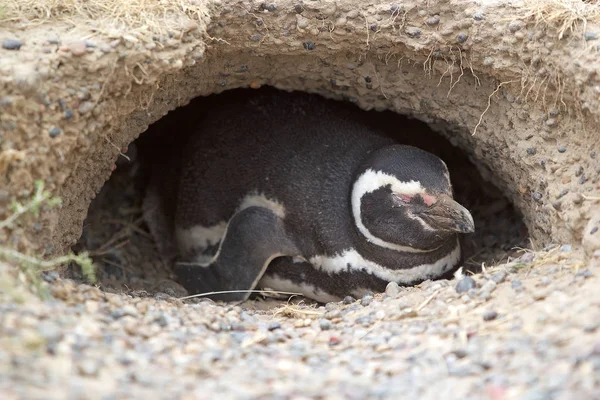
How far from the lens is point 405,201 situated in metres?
3.61

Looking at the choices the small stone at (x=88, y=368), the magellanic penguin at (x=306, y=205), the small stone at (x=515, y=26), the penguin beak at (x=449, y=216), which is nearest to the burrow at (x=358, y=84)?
the small stone at (x=515, y=26)

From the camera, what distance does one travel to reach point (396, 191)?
3627mm

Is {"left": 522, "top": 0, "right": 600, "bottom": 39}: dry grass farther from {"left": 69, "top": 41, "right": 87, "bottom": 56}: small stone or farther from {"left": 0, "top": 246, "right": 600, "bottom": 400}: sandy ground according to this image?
{"left": 69, "top": 41, "right": 87, "bottom": 56}: small stone

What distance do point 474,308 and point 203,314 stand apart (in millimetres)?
1067

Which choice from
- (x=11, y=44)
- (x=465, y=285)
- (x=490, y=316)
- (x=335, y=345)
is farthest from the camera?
(x=465, y=285)

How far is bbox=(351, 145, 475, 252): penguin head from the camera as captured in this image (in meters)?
3.54

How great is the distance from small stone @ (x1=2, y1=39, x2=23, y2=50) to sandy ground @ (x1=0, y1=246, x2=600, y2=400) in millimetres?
874

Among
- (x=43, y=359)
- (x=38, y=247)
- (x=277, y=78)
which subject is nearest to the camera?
(x=43, y=359)

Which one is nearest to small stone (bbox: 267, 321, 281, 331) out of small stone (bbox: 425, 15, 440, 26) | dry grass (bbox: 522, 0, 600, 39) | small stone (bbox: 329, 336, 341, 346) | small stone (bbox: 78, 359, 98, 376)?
small stone (bbox: 329, 336, 341, 346)

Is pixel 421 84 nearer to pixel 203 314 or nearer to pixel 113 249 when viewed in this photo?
pixel 203 314

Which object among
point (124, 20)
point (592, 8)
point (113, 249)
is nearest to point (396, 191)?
point (592, 8)

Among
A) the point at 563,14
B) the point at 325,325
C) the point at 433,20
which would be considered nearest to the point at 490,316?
the point at 325,325

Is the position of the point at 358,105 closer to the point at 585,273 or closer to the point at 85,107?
the point at 85,107

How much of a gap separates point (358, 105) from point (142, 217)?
1.71m
